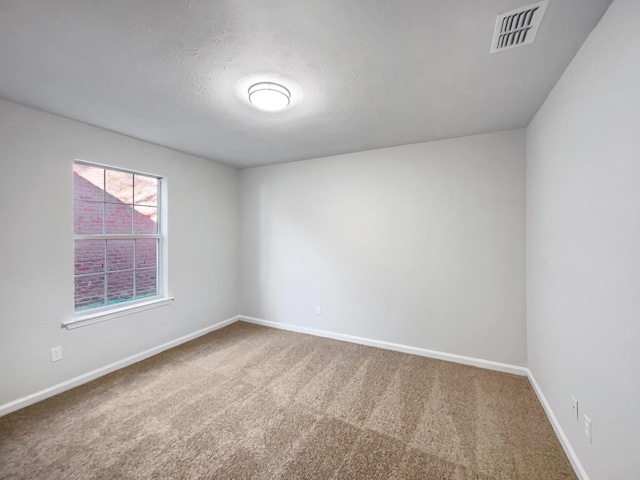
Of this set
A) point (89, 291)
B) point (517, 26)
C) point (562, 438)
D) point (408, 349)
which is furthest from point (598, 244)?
point (89, 291)

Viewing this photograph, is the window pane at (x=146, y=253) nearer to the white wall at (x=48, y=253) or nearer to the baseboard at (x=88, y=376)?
the white wall at (x=48, y=253)

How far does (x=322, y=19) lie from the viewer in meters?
1.32

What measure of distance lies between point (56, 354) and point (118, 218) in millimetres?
1414

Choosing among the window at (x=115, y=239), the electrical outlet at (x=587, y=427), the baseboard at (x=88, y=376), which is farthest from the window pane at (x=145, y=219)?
the electrical outlet at (x=587, y=427)

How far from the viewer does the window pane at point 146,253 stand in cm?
318

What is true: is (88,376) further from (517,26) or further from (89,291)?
(517,26)

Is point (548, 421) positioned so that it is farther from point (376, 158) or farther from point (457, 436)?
point (376, 158)

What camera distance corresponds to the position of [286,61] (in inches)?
64.5

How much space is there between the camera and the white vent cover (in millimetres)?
1262

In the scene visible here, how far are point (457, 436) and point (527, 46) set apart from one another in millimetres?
2530

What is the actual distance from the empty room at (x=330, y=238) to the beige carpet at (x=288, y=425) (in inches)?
0.8

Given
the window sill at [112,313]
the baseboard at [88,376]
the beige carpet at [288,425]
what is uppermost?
the window sill at [112,313]

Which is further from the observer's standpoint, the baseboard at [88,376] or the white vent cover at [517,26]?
the baseboard at [88,376]

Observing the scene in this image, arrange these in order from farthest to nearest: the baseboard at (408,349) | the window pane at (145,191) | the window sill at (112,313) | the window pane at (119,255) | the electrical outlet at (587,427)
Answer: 1. the window pane at (145,191)
2. the window pane at (119,255)
3. the baseboard at (408,349)
4. the window sill at (112,313)
5. the electrical outlet at (587,427)
